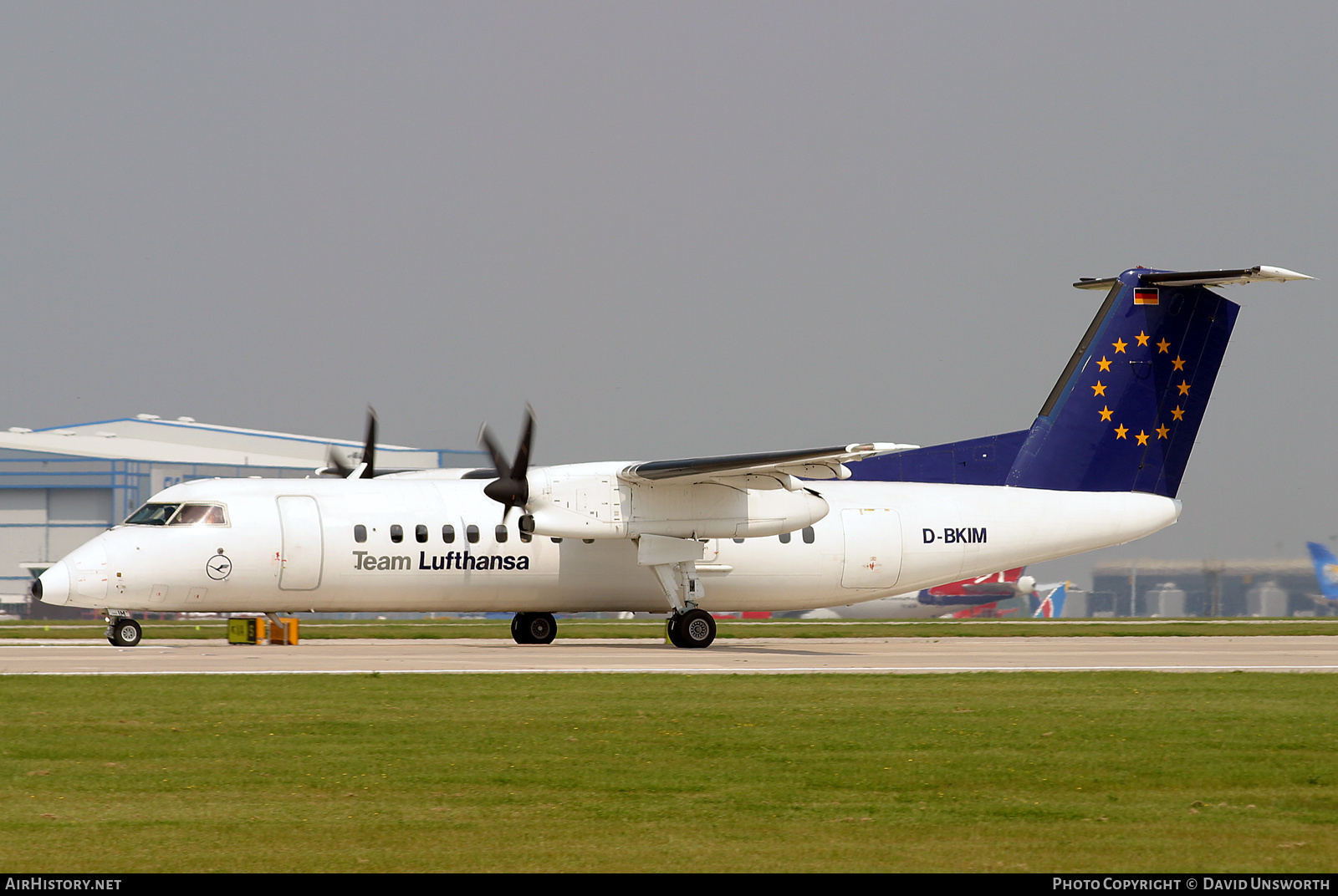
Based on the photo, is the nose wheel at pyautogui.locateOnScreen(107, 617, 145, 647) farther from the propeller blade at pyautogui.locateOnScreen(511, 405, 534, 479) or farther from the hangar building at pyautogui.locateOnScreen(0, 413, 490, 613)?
the hangar building at pyautogui.locateOnScreen(0, 413, 490, 613)

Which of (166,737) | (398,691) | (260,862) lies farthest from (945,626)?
(260,862)

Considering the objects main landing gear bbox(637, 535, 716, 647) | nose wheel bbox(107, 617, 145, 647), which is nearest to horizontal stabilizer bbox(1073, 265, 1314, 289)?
main landing gear bbox(637, 535, 716, 647)

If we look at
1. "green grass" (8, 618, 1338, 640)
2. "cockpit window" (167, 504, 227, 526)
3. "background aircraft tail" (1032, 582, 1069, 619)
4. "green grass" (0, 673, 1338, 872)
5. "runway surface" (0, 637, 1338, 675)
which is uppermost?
"cockpit window" (167, 504, 227, 526)

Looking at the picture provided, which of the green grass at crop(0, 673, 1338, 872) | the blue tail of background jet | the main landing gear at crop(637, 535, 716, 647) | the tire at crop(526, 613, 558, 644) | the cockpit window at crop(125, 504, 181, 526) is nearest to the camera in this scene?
the green grass at crop(0, 673, 1338, 872)

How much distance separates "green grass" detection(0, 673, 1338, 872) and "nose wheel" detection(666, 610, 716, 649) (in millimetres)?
9033

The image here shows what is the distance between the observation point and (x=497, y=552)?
27188 millimetres

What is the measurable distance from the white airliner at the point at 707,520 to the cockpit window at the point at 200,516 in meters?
0.03

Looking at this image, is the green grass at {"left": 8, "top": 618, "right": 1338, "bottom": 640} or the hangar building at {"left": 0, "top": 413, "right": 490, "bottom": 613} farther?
the hangar building at {"left": 0, "top": 413, "right": 490, "bottom": 613}

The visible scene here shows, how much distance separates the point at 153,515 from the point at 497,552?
616 cm

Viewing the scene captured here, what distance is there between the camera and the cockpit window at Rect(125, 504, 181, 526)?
85.1 feet

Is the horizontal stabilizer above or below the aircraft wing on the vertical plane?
above

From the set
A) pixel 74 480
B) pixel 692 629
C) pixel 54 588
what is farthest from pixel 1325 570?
pixel 74 480

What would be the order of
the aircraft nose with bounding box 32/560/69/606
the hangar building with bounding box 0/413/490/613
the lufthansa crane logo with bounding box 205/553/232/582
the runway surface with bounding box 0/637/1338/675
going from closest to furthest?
the runway surface with bounding box 0/637/1338/675
the aircraft nose with bounding box 32/560/69/606
the lufthansa crane logo with bounding box 205/553/232/582
the hangar building with bounding box 0/413/490/613

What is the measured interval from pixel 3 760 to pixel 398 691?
6.05m
